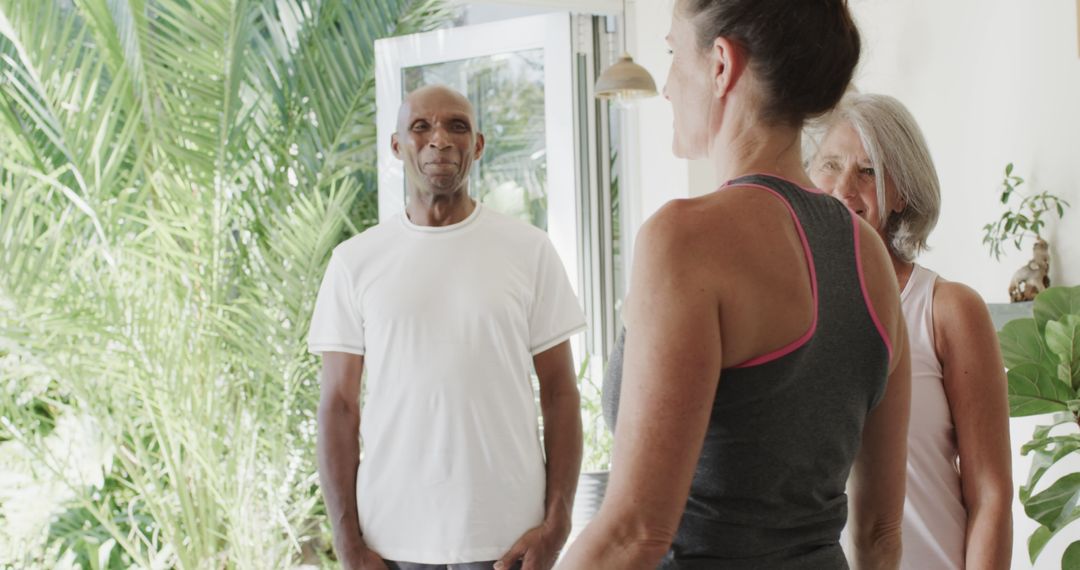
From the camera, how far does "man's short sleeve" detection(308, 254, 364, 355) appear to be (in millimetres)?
2018

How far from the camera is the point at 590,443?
13.3ft

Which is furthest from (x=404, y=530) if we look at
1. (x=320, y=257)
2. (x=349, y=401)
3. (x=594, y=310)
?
(x=594, y=310)

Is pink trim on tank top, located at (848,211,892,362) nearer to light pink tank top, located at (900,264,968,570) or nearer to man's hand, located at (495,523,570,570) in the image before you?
light pink tank top, located at (900,264,968,570)

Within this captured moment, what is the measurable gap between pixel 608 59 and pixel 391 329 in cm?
273

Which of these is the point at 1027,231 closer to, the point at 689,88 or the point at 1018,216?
the point at 1018,216

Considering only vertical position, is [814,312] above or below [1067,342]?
above

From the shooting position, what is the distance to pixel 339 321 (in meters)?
2.03

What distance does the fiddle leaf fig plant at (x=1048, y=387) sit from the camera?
66.5 inches

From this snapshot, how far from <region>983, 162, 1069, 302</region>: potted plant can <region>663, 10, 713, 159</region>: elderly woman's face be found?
77.4 inches

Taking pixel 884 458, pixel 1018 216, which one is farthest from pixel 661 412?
pixel 1018 216

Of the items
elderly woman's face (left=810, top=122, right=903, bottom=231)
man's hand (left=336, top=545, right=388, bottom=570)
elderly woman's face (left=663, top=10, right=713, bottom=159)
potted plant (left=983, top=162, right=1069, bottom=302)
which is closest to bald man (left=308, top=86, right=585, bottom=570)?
man's hand (left=336, top=545, right=388, bottom=570)

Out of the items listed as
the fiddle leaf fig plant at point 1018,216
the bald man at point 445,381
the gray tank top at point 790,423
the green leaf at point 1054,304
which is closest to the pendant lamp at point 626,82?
the fiddle leaf fig plant at point 1018,216

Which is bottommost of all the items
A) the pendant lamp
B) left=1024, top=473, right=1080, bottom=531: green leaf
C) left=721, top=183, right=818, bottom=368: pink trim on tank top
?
left=1024, top=473, right=1080, bottom=531: green leaf

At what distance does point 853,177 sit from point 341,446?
1121 millimetres
